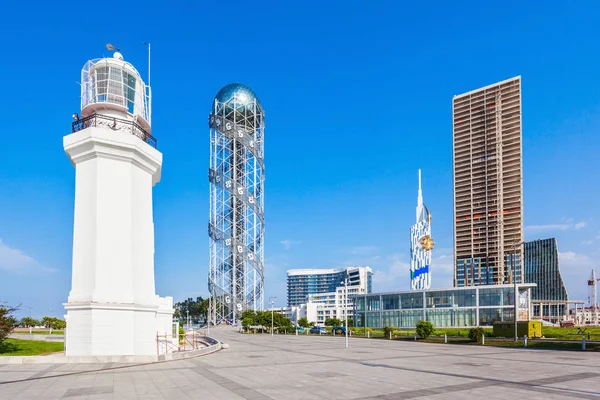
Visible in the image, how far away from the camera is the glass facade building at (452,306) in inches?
3300

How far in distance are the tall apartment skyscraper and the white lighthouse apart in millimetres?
140518

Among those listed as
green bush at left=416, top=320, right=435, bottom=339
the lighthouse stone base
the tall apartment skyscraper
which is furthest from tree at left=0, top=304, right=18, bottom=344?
the tall apartment skyscraper

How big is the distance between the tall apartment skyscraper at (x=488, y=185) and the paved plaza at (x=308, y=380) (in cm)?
13486

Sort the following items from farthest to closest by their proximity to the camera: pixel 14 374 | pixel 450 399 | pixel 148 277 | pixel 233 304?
1. pixel 233 304
2. pixel 148 277
3. pixel 14 374
4. pixel 450 399

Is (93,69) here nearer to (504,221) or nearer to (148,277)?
(148,277)

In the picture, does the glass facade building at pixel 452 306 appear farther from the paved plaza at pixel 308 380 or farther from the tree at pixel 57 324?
the paved plaza at pixel 308 380

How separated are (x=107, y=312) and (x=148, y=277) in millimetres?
3552

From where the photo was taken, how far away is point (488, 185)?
504 ft

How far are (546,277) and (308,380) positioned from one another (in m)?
191

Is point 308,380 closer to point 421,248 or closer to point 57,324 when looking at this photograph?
point 57,324

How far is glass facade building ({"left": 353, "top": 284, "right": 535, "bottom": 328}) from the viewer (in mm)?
83812

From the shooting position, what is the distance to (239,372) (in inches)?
792

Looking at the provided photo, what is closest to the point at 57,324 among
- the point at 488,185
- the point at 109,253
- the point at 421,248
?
the point at 109,253

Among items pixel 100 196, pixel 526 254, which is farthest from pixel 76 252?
pixel 526 254
